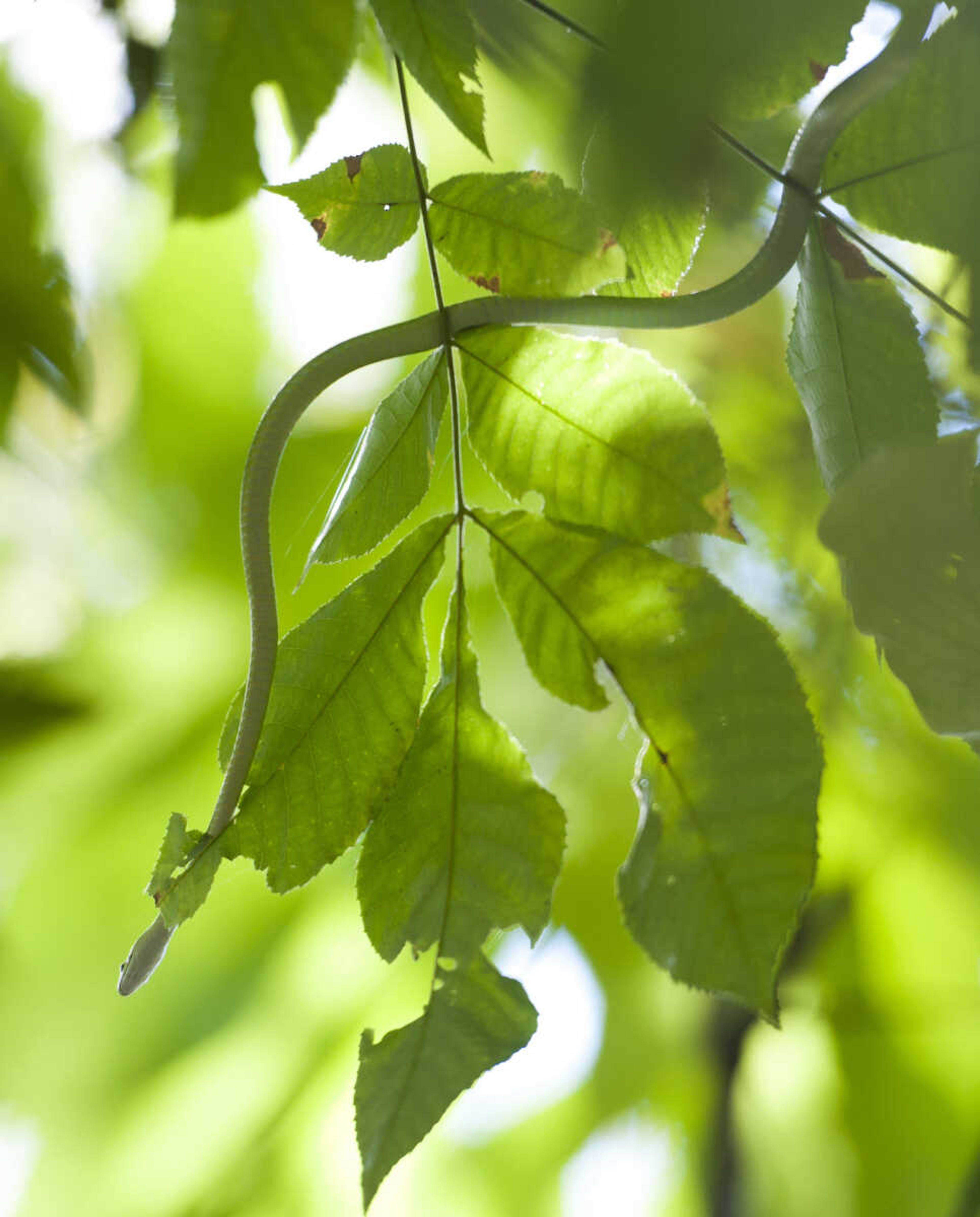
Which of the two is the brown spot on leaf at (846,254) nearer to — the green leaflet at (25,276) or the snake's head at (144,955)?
the snake's head at (144,955)

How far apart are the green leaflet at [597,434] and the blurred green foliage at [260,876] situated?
271mm

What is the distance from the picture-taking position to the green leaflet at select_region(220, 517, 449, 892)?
0.20m

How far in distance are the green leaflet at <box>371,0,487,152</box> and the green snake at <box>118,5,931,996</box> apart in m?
0.04

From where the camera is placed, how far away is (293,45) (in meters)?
0.17

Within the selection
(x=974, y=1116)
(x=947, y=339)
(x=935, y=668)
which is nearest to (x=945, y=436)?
(x=935, y=668)

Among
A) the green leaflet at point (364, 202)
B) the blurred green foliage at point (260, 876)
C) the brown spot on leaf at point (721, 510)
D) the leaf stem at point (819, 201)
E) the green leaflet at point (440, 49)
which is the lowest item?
the blurred green foliage at point (260, 876)

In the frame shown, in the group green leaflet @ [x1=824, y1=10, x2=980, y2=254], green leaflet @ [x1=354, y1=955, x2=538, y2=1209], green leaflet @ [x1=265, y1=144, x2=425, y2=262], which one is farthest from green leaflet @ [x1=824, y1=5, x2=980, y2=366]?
green leaflet @ [x1=354, y1=955, x2=538, y2=1209]

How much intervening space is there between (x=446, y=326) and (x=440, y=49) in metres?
0.05

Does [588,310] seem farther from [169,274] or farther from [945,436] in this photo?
[169,274]

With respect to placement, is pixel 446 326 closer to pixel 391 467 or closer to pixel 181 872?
pixel 391 467

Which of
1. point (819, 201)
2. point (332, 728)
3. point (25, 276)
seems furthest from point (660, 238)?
point (25, 276)

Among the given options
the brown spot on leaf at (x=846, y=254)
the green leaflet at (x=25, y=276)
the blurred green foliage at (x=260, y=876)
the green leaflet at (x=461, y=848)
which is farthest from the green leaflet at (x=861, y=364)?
the green leaflet at (x=25, y=276)

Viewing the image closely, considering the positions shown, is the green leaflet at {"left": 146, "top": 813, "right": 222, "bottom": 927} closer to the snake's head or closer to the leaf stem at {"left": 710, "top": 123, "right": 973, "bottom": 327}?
the snake's head

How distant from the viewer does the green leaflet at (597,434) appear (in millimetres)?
187
